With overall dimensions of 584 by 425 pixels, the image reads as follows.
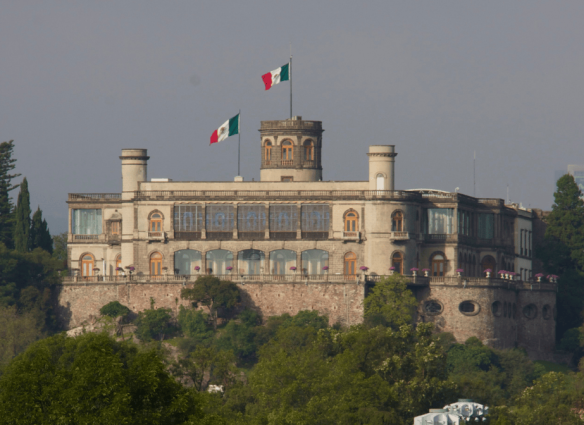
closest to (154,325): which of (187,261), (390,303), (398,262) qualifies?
(187,261)

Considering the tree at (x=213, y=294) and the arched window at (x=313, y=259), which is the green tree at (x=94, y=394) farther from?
the arched window at (x=313, y=259)

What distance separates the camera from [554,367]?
Answer: 129 meters

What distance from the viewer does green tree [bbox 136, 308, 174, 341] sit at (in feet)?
396

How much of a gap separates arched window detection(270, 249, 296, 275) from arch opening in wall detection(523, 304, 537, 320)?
21.5 m

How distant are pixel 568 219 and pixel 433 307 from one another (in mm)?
22648

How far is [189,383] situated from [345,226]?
28693 mm

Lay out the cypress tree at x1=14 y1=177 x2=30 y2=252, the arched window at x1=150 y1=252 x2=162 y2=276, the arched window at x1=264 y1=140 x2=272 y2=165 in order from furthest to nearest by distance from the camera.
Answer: the cypress tree at x1=14 y1=177 x2=30 y2=252 → the arched window at x1=264 y1=140 x2=272 y2=165 → the arched window at x1=150 y1=252 x2=162 y2=276

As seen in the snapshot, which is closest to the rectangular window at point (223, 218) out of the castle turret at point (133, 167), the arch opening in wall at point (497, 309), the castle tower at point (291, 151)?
the castle tower at point (291, 151)

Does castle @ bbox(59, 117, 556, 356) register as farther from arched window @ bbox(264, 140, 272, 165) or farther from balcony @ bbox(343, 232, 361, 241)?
arched window @ bbox(264, 140, 272, 165)

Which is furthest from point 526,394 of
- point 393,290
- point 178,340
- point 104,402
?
point 104,402

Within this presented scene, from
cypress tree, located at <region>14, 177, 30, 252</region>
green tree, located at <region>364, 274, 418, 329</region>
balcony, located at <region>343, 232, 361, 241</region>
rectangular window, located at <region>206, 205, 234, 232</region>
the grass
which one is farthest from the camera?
cypress tree, located at <region>14, 177, 30, 252</region>

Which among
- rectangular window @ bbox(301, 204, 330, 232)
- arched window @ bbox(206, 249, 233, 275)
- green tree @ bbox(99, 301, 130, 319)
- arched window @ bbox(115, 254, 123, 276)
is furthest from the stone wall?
arched window @ bbox(115, 254, 123, 276)

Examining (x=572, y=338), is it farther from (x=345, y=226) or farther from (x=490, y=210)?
(x=345, y=226)

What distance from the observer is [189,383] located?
101562 millimetres
